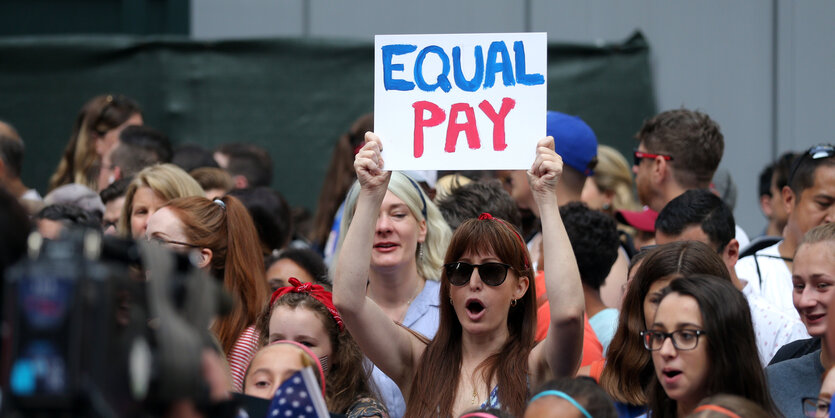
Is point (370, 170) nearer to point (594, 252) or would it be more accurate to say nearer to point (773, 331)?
point (594, 252)

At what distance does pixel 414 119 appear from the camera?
3553 millimetres

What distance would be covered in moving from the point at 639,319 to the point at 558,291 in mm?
549

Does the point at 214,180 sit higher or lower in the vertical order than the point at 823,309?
higher

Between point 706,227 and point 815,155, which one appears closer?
point 706,227

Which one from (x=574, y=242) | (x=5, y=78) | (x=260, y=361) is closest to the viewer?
(x=260, y=361)

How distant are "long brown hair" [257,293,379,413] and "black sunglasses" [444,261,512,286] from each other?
54cm

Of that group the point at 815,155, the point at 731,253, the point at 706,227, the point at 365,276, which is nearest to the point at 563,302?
the point at 365,276

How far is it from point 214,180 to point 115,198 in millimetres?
612

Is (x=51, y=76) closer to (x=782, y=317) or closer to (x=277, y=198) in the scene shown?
(x=277, y=198)

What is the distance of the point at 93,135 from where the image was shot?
6902mm

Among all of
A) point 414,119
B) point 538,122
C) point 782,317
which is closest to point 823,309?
point 782,317

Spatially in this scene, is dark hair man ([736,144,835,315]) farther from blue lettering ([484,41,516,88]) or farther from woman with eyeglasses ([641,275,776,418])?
blue lettering ([484,41,516,88])

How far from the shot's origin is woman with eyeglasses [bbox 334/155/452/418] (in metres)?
4.14

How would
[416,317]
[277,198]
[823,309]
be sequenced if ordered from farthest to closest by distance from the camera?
[277,198], [416,317], [823,309]
